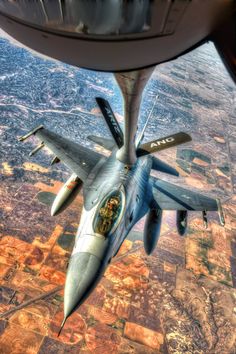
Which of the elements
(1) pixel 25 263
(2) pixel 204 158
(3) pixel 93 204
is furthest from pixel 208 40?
(2) pixel 204 158

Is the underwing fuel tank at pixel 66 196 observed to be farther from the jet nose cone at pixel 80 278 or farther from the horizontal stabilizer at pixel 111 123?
the jet nose cone at pixel 80 278

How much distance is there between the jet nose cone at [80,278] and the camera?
795cm

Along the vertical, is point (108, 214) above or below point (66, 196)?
above

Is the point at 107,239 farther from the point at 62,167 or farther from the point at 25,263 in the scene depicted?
the point at 62,167

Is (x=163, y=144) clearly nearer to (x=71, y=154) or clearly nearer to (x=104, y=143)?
(x=104, y=143)

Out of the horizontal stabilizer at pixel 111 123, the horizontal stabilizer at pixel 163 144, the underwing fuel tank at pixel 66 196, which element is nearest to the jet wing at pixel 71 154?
the underwing fuel tank at pixel 66 196

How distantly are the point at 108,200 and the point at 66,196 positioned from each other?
4.49 metres

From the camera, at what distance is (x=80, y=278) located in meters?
8.17

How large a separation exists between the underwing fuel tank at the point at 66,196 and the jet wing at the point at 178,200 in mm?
4004

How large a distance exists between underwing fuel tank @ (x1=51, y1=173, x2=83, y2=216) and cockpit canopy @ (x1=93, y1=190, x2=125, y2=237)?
14.2ft

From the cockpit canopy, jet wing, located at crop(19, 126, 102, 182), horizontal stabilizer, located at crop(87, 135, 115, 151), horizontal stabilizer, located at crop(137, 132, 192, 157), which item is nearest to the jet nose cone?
the cockpit canopy

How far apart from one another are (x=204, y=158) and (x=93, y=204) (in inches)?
927

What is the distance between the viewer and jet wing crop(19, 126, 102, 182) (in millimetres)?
13680

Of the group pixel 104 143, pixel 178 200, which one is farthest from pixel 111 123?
pixel 178 200
